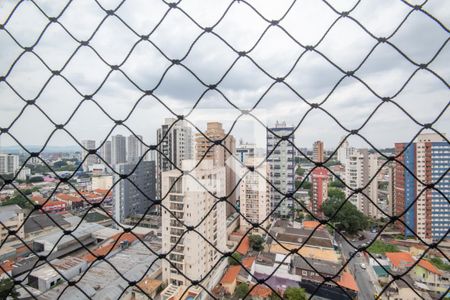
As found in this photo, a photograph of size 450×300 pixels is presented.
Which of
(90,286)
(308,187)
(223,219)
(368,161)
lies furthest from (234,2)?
(308,187)

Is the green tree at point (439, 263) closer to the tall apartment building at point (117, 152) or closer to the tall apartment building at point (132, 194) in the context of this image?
the tall apartment building at point (132, 194)

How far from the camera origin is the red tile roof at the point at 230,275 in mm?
5223

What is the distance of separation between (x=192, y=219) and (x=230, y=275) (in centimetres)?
289

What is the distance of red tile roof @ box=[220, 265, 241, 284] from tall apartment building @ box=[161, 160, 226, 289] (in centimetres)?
92

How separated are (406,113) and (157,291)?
17.2 feet

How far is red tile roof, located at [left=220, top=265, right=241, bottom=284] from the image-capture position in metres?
5.22

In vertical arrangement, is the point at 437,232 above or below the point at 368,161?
below

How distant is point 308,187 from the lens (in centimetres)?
1366

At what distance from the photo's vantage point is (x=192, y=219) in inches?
126

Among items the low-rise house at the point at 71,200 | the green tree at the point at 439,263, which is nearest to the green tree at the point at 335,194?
the green tree at the point at 439,263

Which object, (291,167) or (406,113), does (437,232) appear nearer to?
(291,167)

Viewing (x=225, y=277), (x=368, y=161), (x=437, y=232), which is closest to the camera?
(x=225, y=277)

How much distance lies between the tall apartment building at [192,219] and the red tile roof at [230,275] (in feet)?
3.01

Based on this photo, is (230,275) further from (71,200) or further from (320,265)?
(71,200)
